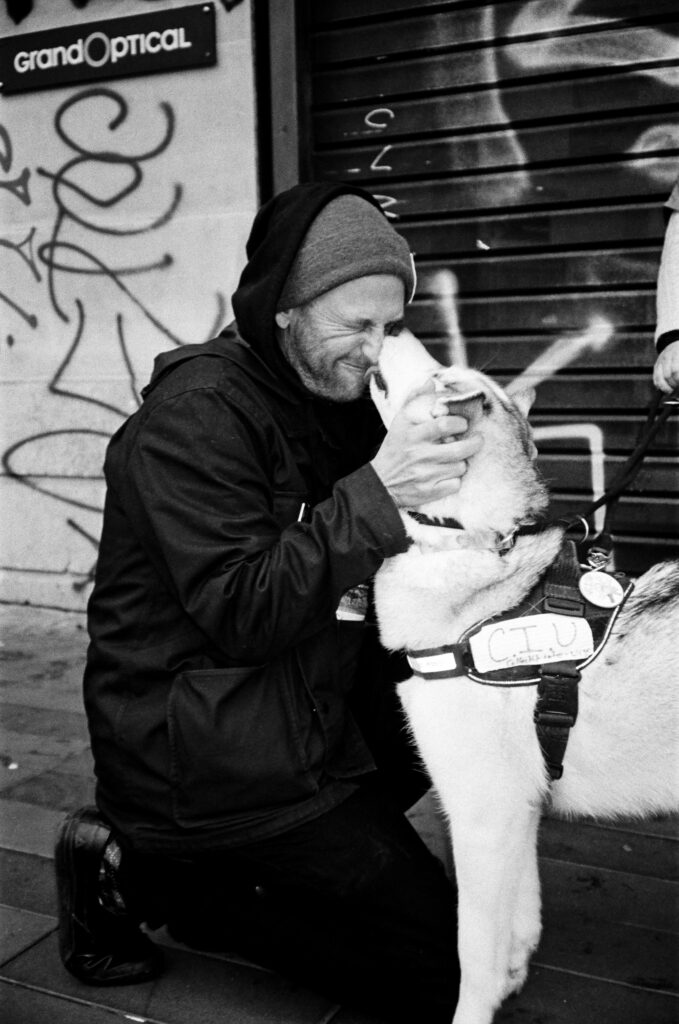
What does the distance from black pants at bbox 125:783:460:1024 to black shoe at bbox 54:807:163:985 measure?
248mm

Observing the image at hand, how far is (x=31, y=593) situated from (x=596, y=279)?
361 centimetres

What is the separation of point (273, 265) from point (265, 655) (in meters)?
0.96

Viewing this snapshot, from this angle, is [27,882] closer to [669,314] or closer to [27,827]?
[27,827]

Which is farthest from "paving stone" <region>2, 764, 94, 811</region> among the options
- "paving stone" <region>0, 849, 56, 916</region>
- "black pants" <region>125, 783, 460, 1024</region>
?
"black pants" <region>125, 783, 460, 1024</region>

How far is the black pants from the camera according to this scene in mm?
2283

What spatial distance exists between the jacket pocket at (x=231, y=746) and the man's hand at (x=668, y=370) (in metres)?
1.35

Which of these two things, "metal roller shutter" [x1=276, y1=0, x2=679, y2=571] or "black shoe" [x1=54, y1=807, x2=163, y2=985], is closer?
"black shoe" [x1=54, y1=807, x2=163, y2=985]

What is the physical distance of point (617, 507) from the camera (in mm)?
4672

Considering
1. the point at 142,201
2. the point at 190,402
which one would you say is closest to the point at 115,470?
the point at 190,402

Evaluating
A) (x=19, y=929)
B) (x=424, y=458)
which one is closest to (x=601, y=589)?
(x=424, y=458)

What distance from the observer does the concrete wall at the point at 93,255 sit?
511 centimetres

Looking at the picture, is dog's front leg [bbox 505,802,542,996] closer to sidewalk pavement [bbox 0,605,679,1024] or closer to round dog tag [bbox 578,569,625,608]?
sidewalk pavement [bbox 0,605,679,1024]

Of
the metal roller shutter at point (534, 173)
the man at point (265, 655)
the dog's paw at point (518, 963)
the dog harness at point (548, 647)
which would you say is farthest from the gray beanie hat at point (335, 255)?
the metal roller shutter at point (534, 173)

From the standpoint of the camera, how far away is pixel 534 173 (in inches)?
182
